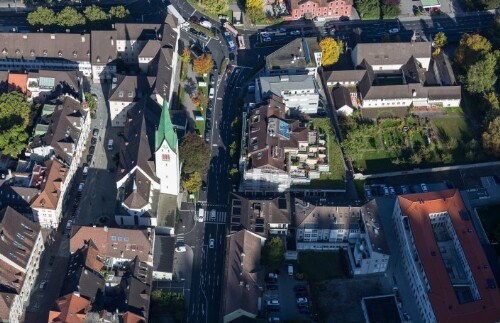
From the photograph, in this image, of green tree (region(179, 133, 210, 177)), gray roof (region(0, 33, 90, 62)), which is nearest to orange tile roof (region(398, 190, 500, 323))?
green tree (region(179, 133, 210, 177))

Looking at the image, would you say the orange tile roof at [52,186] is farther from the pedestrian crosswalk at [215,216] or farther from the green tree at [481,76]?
the green tree at [481,76]

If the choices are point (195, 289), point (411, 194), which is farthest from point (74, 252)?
point (411, 194)

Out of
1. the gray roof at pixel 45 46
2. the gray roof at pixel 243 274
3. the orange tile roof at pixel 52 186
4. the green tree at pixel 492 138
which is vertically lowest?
A: the gray roof at pixel 243 274

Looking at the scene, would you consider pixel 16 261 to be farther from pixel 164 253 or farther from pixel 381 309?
pixel 381 309

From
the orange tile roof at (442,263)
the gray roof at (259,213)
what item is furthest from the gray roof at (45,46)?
the orange tile roof at (442,263)

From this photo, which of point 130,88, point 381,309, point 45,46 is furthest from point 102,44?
point 381,309

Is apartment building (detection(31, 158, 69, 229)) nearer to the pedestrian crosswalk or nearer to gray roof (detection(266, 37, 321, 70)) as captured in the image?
the pedestrian crosswalk
